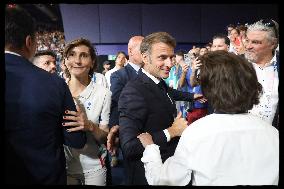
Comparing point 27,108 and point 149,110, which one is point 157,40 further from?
point 27,108

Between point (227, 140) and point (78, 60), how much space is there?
3.35ft

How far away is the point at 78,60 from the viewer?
185cm

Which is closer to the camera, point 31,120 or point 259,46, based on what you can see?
point 31,120

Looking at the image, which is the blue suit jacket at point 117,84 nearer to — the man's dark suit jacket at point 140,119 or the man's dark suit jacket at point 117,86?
the man's dark suit jacket at point 117,86

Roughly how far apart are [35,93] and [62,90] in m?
0.12

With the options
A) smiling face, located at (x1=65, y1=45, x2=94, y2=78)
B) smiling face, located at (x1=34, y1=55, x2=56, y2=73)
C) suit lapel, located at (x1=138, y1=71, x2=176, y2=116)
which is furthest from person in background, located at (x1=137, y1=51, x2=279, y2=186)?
smiling face, located at (x1=34, y1=55, x2=56, y2=73)

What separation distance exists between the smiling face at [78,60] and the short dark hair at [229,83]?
2.78 feet

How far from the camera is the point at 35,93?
1.27m

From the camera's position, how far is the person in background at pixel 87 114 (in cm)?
177

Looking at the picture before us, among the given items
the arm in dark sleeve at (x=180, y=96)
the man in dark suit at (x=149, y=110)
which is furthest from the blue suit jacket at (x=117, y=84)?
the man in dark suit at (x=149, y=110)

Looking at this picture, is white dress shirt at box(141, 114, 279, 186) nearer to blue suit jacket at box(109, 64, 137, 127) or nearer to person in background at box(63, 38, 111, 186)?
person in background at box(63, 38, 111, 186)

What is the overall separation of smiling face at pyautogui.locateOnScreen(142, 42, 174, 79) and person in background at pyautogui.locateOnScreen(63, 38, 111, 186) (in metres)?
0.33

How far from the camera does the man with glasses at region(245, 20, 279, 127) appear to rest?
83.5 inches

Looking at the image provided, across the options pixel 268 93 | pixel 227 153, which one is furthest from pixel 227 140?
pixel 268 93
